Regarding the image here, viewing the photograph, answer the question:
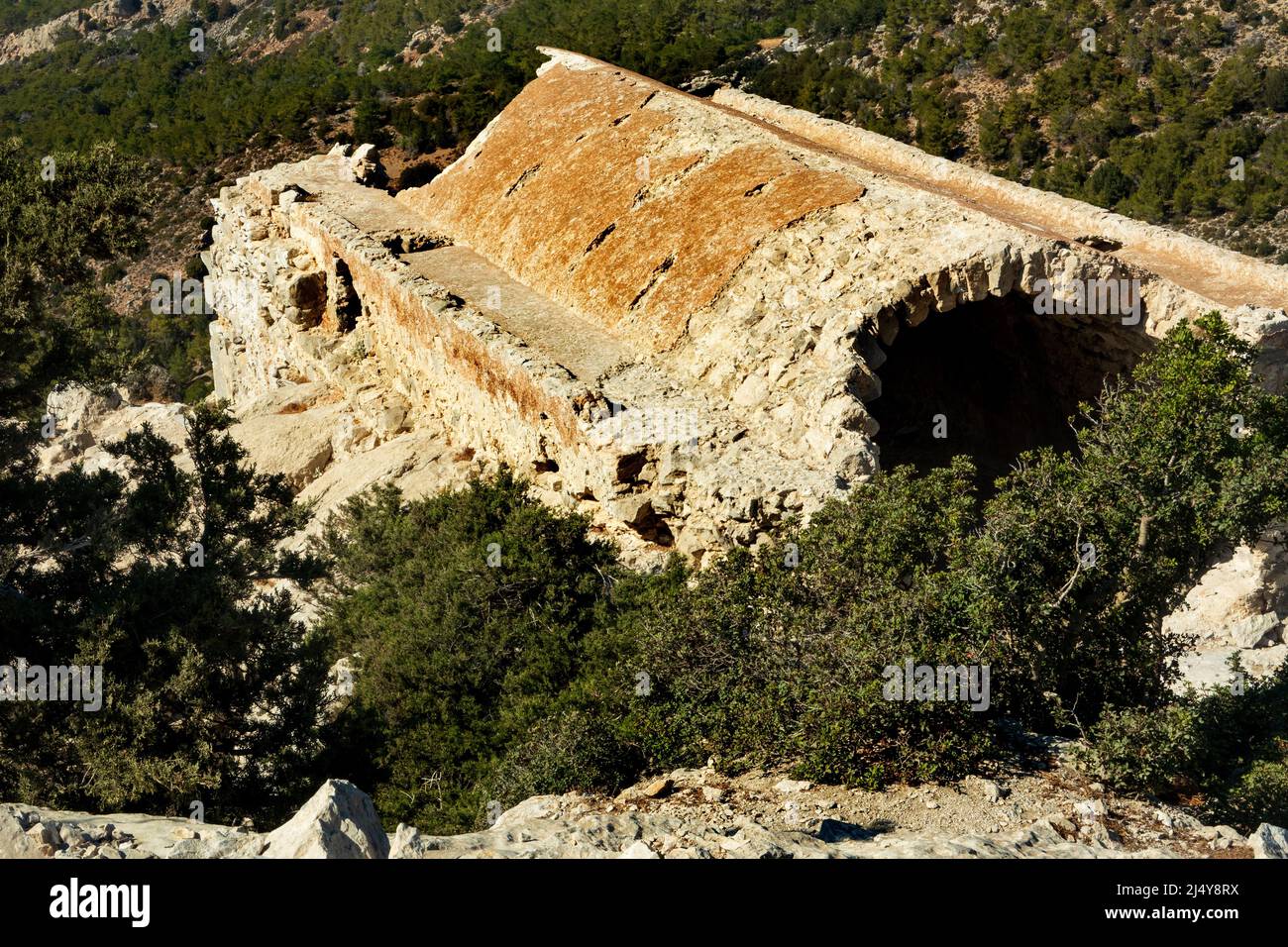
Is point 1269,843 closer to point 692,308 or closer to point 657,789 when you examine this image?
point 657,789

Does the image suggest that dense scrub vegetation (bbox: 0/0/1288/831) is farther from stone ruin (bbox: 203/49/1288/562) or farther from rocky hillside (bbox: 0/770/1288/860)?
stone ruin (bbox: 203/49/1288/562)

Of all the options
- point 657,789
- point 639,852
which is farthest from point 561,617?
point 639,852

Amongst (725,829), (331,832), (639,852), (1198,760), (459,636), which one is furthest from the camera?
(459,636)

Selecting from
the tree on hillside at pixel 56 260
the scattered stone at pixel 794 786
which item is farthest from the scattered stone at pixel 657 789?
the tree on hillside at pixel 56 260

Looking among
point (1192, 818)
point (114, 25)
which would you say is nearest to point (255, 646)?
point (1192, 818)

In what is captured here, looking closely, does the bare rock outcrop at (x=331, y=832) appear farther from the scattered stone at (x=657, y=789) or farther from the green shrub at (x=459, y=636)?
the green shrub at (x=459, y=636)

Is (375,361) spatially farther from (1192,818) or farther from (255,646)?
(1192,818)
